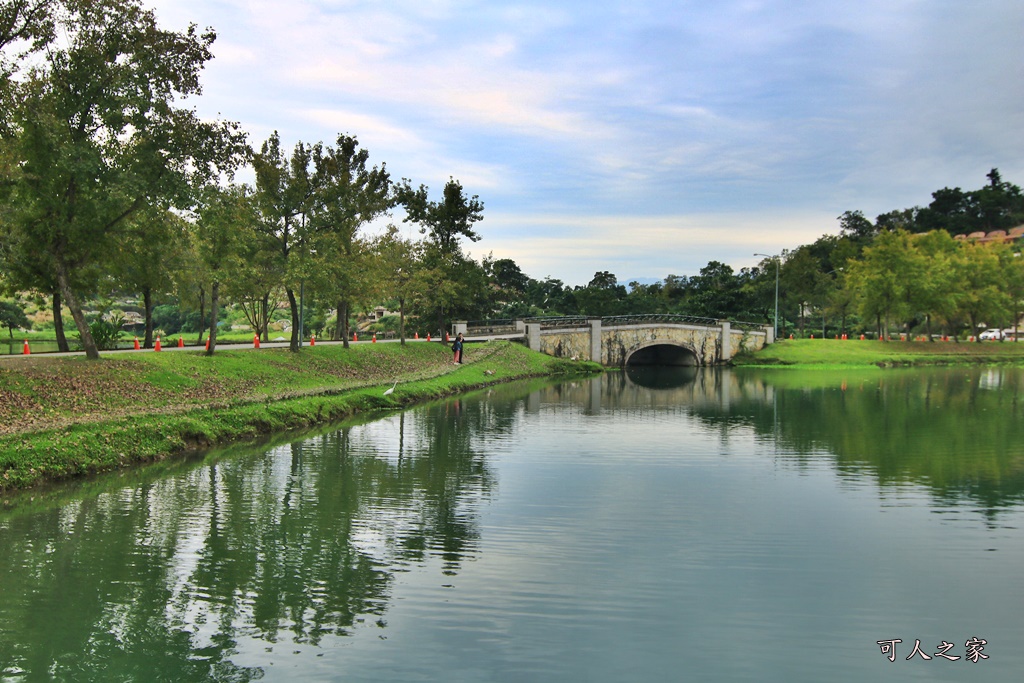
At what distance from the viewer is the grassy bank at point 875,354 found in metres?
72.2

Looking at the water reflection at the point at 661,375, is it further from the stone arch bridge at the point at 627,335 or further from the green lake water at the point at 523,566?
the green lake water at the point at 523,566

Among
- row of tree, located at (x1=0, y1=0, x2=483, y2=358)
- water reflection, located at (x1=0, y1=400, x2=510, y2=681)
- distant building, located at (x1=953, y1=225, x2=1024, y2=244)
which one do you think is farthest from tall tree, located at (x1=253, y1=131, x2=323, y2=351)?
distant building, located at (x1=953, y1=225, x2=1024, y2=244)

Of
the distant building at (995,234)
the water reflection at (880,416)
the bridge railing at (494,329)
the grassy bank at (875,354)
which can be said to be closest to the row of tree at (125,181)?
the water reflection at (880,416)

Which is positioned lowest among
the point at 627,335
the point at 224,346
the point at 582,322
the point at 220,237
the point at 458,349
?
the point at 458,349

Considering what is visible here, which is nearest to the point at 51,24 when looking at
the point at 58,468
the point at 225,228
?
the point at 225,228

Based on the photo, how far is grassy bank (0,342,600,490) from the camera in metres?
19.7

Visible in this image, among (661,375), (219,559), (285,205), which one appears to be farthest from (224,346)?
(661,375)

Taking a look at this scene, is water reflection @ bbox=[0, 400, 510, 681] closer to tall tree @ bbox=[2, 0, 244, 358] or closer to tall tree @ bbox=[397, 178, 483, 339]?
tall tree @ bbox=[2, 0, 244, 358]

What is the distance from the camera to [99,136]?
2950 centimetres

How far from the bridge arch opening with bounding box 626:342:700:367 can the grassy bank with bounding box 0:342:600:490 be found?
1302 inches

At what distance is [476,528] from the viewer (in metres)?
15.3

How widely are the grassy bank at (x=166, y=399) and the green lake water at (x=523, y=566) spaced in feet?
4.14

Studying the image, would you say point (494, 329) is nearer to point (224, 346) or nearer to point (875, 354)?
point (224, 346)

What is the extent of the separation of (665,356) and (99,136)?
197 ft
